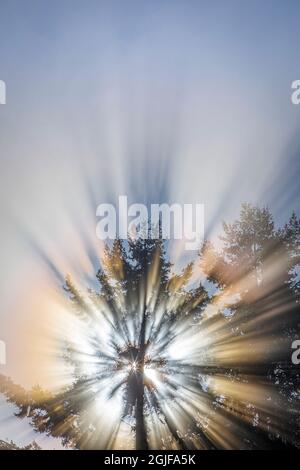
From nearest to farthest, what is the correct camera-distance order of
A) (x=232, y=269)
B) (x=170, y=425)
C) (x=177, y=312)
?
1. (x=170, y=425)
2. (x=177, y=312)
3. (x=232, y=269)

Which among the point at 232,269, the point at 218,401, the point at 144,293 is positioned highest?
the point at 232,269

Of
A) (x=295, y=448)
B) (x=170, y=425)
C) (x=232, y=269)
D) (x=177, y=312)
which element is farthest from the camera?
(x=232, y=269)

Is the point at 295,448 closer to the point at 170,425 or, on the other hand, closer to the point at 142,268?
the point at 170,425

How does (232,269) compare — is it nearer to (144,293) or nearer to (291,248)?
(291,248)

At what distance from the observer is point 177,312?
15.6 meters

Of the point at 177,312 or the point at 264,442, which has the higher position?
the point at 177,312

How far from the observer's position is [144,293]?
16.0m

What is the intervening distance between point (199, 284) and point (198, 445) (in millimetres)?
6493

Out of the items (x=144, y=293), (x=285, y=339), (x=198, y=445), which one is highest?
(x=144, y=293)

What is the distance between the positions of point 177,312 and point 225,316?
2210mm

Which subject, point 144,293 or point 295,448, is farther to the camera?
point 144,293

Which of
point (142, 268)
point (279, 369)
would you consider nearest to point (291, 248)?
point (279, 369)

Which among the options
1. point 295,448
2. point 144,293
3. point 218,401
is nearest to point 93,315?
point 144,293

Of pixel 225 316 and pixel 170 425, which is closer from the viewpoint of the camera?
pixel 170 425
